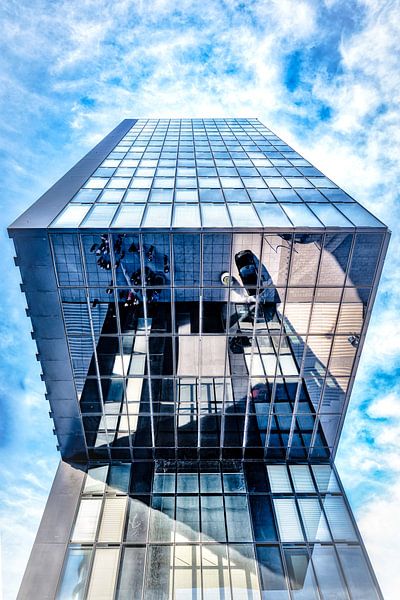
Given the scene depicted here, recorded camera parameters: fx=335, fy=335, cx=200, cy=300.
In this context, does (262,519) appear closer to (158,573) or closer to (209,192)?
(158,573)

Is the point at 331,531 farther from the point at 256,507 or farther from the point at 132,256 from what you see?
the point at 132,256

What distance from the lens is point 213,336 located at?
16734mm

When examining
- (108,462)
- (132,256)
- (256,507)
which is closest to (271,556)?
(256,507)

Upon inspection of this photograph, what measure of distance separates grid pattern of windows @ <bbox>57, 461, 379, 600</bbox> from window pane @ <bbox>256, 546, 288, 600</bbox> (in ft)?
0.13

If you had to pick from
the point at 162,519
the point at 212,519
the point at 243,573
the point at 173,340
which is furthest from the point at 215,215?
the point at 243,573

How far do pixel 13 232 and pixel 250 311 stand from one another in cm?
1128

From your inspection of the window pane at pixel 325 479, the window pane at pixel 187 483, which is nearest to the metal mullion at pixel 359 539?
the window pane at pixel 325 479

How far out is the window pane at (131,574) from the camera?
15141 millimetres

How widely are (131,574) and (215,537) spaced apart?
14.1 feet

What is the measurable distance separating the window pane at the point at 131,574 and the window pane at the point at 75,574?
68.2 inches

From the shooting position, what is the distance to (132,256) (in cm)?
1518

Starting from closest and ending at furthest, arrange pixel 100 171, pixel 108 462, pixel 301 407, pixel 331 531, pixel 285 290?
pixel 285 290 → pixel 331 531 → pixel 301 407 → pixel 108 462 → pixel 100 171

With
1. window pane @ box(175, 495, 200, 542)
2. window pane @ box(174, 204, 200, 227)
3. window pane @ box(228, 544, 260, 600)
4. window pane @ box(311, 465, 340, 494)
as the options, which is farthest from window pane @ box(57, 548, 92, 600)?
window pane @ box(174, 204, 200, 227)

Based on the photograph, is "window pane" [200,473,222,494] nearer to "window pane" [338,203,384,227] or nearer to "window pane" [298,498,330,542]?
"window pane" [298,498,330,542]
